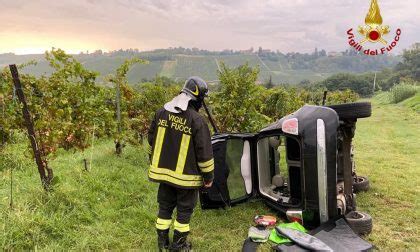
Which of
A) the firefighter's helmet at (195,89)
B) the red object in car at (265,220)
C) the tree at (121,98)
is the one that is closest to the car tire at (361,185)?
the red object in car at (265,220)

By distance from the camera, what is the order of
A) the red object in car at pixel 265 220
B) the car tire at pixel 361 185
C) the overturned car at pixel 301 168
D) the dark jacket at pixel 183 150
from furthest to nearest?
1. the car tire at pixel 361 185
2. the red object in car at pixel 265 220
3. the overturned car at pixel 301 168
4. the dark jacket at pixel 183 150

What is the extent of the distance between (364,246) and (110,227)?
3.22 meters

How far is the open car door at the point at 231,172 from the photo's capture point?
560cm

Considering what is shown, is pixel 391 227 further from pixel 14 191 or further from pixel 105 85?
pixel 105 85

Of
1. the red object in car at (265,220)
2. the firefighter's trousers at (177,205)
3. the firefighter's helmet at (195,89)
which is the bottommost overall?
the red object in car at (265,220)

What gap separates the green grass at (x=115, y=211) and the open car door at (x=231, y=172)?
0.18 metres

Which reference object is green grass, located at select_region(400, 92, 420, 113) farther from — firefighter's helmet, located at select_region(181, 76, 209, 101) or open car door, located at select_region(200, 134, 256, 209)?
firefighter's helmet, located at select_region(181, 76, 209, 101)

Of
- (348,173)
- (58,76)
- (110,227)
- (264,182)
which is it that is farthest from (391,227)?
(58,76)

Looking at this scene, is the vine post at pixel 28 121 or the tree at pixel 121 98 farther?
the tree at pixel 121 98

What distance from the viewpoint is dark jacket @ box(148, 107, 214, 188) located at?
4137mm

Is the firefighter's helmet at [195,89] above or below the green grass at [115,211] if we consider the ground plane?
above

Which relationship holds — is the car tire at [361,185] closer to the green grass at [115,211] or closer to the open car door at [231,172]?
the green grass at [115,211]

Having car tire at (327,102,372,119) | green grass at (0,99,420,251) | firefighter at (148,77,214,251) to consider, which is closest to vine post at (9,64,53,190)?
green grass at (0,99,420,251)

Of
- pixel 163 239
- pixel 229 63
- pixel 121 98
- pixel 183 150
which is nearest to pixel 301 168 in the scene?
pixel 183 150
